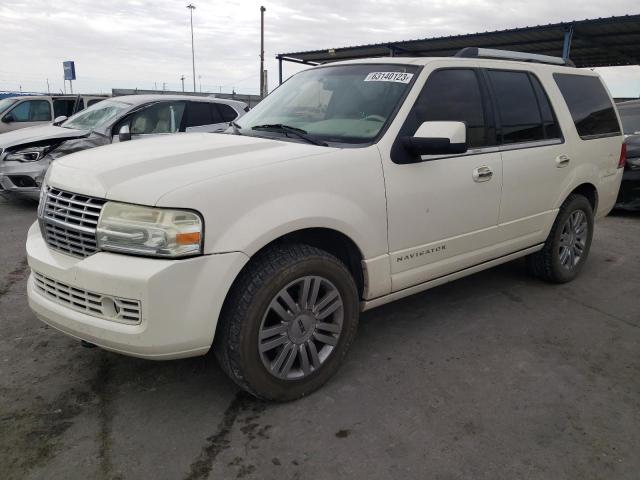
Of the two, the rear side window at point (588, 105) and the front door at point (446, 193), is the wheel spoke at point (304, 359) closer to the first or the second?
the front door at point (446, 193)

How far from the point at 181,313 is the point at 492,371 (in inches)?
74.2

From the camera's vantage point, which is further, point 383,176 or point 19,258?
point 19,258

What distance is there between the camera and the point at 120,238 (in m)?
2.34

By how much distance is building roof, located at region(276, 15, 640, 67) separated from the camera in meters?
16.7

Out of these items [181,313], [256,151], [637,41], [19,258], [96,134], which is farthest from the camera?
[637,41]

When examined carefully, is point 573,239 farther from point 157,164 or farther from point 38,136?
point 38,136

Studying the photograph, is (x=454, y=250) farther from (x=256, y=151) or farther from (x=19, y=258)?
(x=19, y=258)

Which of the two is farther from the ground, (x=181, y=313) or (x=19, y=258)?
(x=181, y=313)

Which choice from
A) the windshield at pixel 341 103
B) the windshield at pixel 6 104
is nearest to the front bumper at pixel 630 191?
the windshield at pixel 341 103

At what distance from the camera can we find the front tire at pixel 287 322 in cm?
250

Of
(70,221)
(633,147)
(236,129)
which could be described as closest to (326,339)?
(70,221)

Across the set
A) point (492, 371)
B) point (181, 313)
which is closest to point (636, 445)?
point (492, 371)

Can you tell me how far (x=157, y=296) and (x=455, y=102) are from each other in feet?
7.59

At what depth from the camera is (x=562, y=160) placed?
13.8ft
